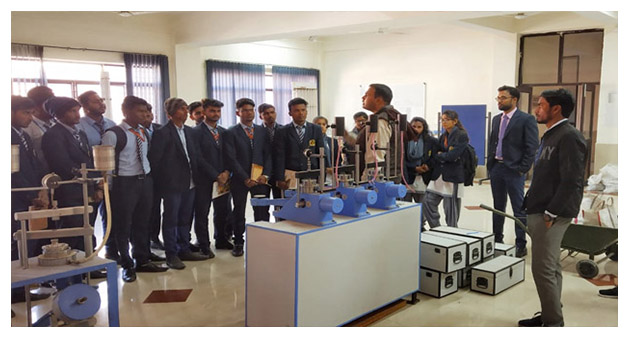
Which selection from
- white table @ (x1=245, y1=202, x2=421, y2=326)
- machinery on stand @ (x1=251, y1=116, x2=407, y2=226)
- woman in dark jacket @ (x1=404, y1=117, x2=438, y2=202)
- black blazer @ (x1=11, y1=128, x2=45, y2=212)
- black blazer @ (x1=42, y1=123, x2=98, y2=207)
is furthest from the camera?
woman in dark jacket @ (x1=404, y1=117, x2=438, y2=202)

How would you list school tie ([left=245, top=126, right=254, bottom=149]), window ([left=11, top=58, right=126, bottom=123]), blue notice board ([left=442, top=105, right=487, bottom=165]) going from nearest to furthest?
school tie ([left=245, top=126, right=254, bottom=149])
window ([left=11, top=58, right=126, bottom=123])
blue notice board ([left=442, top=105, right=487, bottom=165])

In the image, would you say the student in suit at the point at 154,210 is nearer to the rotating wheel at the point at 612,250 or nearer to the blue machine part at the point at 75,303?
the blue machine part at the point at 75,303

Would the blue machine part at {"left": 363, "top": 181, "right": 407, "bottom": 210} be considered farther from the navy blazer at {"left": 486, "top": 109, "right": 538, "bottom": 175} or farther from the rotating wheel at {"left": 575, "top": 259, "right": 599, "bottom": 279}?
the rotating wheel at {"left": 575, "top": 259, "right": 599, "bottom": 279}

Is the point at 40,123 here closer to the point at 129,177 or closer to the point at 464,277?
the point at 129,177

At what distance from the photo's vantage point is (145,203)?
3967mm

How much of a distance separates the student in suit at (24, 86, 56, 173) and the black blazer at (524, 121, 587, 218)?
3.37 metres

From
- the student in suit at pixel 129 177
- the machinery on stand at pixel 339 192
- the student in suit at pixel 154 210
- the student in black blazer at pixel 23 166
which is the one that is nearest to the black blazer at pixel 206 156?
→ the student in suit at pixel 154 210

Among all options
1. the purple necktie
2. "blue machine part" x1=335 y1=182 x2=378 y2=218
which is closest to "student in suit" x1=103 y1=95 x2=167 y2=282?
"blue machine part" x1=335 y1=182 x2=378 y2=218

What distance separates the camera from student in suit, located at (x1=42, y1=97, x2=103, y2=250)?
354cm

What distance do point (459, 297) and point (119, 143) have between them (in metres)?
2.74

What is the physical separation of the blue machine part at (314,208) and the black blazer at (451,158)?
81.1 inches

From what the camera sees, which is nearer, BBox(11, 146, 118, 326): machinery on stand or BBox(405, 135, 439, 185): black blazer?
BBox(11, 146, 118, 326): machinery on stand
